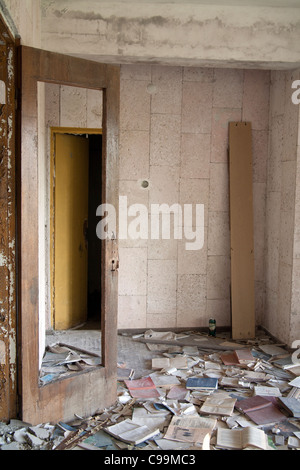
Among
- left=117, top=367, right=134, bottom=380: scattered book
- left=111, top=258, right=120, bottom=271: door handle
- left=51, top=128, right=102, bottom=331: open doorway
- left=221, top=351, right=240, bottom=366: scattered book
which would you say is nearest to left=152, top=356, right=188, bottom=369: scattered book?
left=117, top=367, right=134, bottom=380: scattered book

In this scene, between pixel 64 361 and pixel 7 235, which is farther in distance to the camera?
pixel 64 361

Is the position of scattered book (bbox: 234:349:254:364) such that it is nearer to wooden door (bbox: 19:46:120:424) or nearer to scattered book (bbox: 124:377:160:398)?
scattered book (bbox: 124:377:160:398)

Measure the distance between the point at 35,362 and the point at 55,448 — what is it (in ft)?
1.95

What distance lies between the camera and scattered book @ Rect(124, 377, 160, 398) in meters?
A: 4.26

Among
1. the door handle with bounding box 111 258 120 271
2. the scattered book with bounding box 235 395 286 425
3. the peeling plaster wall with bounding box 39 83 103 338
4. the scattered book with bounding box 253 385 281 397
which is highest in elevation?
the peeling plaster wall with bounding box 39 83 103 338

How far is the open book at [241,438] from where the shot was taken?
342cm

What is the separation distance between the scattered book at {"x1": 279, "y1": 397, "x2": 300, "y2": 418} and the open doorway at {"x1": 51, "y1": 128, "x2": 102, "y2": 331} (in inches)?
108

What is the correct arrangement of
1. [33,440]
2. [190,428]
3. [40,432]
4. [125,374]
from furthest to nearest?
[125,374], [190,428], [40,432], [33,440]

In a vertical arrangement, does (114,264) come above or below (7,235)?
below

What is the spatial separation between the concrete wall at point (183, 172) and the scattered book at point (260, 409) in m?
1.96

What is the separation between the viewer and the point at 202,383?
4.47 m

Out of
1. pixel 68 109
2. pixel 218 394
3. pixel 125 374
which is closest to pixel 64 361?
pixel 125 374

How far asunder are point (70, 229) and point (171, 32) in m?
2.58

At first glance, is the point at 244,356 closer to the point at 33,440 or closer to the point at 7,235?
the point at 33,440
